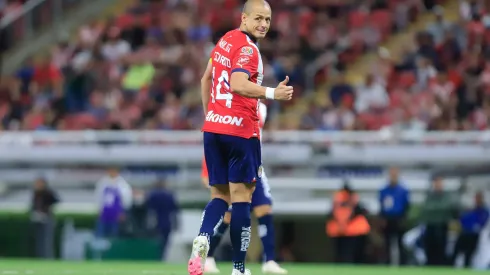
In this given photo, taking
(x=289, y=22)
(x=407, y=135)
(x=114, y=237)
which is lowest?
(x=114, y=237)

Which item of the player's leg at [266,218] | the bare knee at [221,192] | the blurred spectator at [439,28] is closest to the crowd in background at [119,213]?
the blurred spectator at [439,28]

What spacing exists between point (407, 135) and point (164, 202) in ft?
14.9

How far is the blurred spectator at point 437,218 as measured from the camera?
71.4 feet

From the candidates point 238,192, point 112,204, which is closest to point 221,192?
point 238,192

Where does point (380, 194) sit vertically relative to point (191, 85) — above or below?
below

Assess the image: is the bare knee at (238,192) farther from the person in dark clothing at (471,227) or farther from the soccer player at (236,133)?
the person in dark clothing at (471,227)

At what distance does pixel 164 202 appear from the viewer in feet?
75.9

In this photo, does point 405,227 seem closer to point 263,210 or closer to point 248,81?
point 263,210

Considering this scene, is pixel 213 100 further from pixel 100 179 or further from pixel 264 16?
pixel 100 179

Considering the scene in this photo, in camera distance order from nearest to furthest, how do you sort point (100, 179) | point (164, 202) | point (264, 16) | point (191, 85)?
point (264, 16), point (164, 202), point (100, 179), point (191, 85)

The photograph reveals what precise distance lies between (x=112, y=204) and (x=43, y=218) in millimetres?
1539

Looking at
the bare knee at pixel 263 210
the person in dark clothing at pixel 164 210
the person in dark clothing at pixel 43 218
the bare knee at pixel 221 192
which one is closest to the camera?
the bare knee at pixel 221 192

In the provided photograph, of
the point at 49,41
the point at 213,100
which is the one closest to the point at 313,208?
the point at 49,41

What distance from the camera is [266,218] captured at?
14773mm
